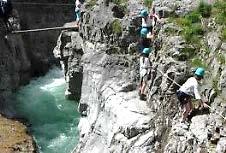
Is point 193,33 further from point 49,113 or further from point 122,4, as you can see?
point 49,113

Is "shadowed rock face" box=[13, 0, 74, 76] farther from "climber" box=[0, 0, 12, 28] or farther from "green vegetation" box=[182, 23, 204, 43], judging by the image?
"green vegetation" box=[182, 23, 204, 43]

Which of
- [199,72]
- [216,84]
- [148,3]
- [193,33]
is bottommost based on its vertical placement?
[216,84]

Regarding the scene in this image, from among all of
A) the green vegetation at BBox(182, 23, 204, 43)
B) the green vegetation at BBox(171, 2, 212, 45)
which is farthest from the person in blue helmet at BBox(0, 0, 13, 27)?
the green vegetation at BBox(182, 23, 204, 43)

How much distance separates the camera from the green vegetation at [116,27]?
33631mm

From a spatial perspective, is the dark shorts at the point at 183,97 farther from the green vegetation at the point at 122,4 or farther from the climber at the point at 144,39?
the green vegetation at the point at 122,4

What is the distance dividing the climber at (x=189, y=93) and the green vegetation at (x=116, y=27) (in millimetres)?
10231

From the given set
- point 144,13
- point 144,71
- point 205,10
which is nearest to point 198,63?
point 144,71

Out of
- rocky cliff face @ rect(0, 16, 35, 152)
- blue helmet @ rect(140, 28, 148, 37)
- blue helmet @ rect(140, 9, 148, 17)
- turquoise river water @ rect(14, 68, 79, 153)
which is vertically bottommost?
turquoise river water @ rect(14, 68, 79, 153)

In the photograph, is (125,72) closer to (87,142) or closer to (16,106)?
(87,142)

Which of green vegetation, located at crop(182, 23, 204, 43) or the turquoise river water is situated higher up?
green vegetation, located at crop(182, 23, 204, 43)

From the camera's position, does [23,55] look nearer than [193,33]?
No

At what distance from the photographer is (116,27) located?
111 ft

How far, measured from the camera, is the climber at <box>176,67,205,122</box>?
77.4 ft

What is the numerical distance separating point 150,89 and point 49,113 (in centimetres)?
1872
